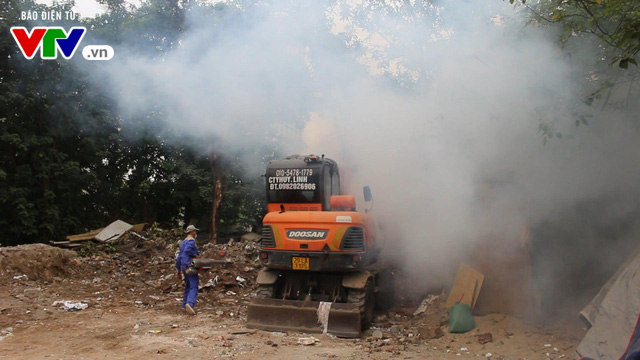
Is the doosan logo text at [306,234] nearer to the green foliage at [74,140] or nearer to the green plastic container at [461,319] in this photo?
the green plastic container at [461,319]

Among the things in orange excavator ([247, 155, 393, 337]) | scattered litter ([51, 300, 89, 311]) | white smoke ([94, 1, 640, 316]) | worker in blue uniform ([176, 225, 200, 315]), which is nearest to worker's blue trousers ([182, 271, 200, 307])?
worker in blue uniform ([176, 225, 200, 315])

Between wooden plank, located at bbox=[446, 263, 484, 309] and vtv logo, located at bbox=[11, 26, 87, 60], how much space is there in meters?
12.9

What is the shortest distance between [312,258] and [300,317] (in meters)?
0.88

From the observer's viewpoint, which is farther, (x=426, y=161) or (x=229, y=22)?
(x=229, y=22)

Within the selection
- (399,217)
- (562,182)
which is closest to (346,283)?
(399,217)

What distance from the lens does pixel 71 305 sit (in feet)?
26.7

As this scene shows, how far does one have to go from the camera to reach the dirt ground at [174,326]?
5867 millimetres

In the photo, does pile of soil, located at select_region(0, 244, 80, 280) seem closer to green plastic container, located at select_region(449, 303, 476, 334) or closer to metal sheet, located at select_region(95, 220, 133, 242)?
metal sheet, located at select_region(95, 220, 133, 242)

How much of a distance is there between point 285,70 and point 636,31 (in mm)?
9104

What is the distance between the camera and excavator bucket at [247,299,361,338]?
675 centimetres

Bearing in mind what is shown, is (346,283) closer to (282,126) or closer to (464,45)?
(464,45)

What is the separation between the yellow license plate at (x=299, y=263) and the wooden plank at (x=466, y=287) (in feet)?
7.63

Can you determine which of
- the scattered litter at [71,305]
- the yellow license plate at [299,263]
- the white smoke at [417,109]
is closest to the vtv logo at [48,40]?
the white smoke at [417,109]

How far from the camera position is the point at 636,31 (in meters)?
4.39
